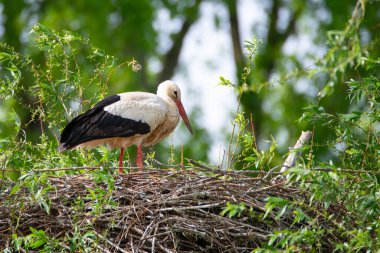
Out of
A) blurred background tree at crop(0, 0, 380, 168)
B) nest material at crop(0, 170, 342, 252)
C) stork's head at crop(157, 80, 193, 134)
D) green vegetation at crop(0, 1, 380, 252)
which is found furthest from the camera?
blurred background tree at crop(0, 0, 380, 168)

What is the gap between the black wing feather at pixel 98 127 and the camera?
30.1 ft

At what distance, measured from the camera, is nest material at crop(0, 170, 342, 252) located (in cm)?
743

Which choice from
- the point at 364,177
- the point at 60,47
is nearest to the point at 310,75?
the point at 364,177

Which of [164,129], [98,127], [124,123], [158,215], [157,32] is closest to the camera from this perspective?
[158,215]

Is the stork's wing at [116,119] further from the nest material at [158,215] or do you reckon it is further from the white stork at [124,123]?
the nest material at [158,215]

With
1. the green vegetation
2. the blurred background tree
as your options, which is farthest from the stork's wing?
the blurred background tree

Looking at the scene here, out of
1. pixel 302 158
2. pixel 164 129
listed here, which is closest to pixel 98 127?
pixel 164 129

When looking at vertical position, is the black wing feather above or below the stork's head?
below

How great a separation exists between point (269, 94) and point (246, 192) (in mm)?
13125

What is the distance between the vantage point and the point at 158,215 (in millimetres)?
7598

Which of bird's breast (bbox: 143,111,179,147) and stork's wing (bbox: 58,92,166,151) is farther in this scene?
bird's breast (bbox: 143,111,179,147)

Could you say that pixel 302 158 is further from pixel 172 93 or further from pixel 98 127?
pixel 172 93

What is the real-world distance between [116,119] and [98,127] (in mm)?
263

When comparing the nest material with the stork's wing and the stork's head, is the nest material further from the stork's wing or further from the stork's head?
the stork's head
